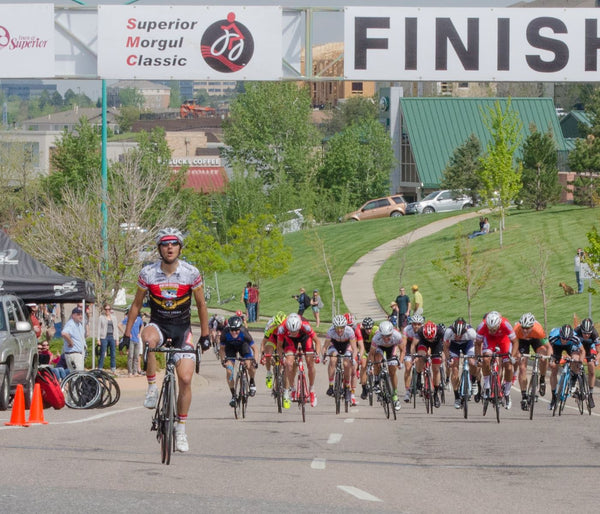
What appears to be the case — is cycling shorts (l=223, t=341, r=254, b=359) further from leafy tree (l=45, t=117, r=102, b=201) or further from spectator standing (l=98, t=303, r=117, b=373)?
leafy tree (l=45, t=117, r=102, b=201)

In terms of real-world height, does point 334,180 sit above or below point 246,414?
above

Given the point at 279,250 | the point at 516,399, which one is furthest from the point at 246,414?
the point at 279,250

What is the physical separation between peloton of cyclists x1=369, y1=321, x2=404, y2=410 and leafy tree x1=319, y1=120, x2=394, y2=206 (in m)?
90.5

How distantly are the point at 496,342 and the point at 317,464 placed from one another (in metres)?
8.03

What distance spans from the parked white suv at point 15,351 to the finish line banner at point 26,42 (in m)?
4.13

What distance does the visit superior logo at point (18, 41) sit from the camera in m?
22.9

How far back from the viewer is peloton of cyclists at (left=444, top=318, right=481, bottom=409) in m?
21.7

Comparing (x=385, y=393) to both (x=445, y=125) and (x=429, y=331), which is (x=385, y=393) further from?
(x=445, y=125)

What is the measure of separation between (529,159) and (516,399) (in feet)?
150

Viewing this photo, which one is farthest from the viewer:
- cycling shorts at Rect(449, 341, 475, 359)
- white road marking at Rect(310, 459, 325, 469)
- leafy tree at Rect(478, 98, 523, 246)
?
leafy tree at Rect(478, 98, 523, 246)

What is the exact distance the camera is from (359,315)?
53469 millimetres

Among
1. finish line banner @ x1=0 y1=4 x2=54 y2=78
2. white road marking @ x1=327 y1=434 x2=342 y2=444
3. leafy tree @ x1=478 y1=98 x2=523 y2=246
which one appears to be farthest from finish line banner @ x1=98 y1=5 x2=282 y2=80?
leafy tree @ x1=478 y1=98 x2=523 y2=246

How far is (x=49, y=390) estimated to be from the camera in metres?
21.7

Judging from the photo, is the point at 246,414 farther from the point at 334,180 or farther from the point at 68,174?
the point at 334,180
